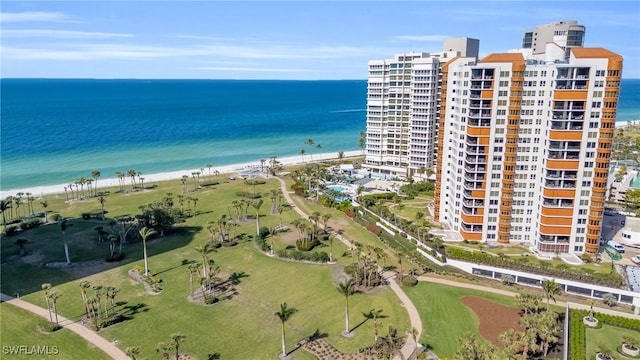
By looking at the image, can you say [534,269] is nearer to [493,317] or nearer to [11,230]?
[493,317]

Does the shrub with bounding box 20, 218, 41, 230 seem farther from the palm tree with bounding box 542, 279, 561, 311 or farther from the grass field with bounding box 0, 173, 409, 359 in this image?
the palm tree with bounding box 542, 279, 561, 311

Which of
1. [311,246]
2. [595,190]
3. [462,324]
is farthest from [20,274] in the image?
[595,190]

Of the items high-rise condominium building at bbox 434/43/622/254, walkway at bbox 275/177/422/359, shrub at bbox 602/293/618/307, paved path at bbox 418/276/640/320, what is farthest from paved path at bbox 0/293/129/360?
shrub at bbox 602/293/618/307

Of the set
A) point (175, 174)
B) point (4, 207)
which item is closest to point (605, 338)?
point (4, 207)

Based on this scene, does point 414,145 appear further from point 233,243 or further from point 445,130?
point 233,243

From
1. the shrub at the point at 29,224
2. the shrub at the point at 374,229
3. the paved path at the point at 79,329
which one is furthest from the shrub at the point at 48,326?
the shrub at the point at 374,229

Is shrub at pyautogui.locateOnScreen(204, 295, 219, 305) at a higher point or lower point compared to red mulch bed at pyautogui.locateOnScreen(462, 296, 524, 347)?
higher

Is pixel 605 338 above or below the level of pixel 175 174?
below
